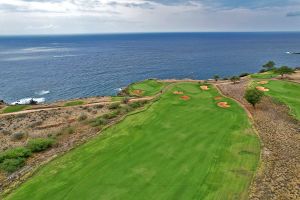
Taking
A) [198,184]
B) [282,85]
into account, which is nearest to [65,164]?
[198,184]

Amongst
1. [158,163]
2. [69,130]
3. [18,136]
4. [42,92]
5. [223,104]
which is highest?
[223,104]

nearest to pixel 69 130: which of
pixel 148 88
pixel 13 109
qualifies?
pixel 13 109

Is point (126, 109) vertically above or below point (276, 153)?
above

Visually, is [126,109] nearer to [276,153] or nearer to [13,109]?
[13,109]

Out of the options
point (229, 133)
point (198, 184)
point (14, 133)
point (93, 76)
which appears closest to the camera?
point (198, 184)

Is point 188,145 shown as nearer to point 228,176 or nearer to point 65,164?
point 228,176

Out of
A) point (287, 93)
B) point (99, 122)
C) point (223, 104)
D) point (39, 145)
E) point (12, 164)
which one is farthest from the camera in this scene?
point (287, 93)

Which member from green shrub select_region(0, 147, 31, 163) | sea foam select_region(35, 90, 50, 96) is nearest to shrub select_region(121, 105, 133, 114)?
green shrub select_region(0, 147, 31, 163)
